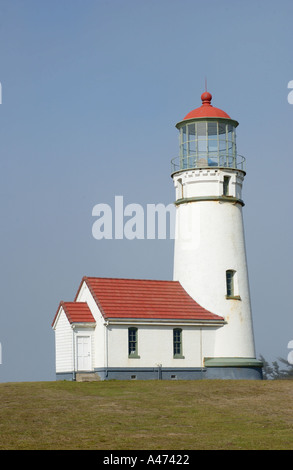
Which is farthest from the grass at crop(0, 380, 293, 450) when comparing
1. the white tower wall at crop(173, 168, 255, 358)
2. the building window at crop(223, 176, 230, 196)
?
the building window at crop(223, 176, 230, 196)

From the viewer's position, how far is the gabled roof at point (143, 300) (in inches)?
1567

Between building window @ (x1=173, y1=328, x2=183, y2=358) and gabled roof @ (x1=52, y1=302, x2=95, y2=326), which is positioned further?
building window @ (x1=173, y1=328, x2=183, y2=358)

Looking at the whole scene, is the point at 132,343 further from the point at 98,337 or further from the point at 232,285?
the point at 232,285

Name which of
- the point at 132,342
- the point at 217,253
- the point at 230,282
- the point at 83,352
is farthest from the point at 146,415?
the point at 230,282

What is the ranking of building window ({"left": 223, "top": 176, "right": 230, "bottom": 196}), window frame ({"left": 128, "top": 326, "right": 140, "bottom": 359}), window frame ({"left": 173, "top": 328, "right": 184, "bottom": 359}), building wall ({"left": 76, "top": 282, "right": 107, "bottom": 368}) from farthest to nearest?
building window ({"left": 223, "top": 176, "right": 230, "bottom": 196})
window frame ({"left": 173, "top": 328, "right": 184, "bottom": 359})
window frame ({"left": 128, "top": 326, "right": 140, "bottom": 359})
building wall ({"left": 76, "top": 282, "right": 107, "bottom": 368})

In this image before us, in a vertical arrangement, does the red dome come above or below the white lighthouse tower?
above

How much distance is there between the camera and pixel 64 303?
134ft

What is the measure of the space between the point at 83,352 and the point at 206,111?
48.3 ft

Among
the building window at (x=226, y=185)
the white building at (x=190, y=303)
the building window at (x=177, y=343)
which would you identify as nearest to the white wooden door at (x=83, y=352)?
the white building at (x=190, y=303)

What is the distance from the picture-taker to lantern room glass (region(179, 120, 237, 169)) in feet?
142

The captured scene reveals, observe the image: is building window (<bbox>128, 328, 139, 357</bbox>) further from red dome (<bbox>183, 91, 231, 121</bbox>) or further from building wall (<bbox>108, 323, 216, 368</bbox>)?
red dome (<bbox>183, 91, 231, 121</bbox>)

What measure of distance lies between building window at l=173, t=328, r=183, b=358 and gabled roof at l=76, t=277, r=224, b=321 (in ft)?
2.56
